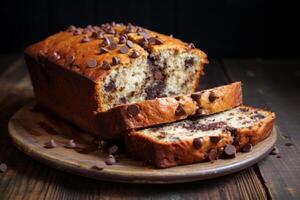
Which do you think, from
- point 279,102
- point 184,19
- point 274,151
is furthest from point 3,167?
point 184,19

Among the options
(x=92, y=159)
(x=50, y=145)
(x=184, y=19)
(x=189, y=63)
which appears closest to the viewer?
(x=92, y=159)

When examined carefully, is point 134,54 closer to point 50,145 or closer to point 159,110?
point 159,110

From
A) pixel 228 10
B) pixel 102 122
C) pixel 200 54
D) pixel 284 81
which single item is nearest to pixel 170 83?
pixel 200 54

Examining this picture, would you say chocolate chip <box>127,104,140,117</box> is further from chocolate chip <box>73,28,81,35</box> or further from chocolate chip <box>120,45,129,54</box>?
chocolate chip <box>73,28,81,35</box>

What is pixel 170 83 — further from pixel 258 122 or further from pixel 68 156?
pixel 68 156

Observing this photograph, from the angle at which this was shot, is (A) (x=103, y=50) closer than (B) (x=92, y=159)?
No

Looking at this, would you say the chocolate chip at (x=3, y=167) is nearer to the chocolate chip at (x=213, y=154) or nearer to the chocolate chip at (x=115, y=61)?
the chocolate chip at (x=115, y=61)

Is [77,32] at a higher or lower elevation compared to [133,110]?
lower
